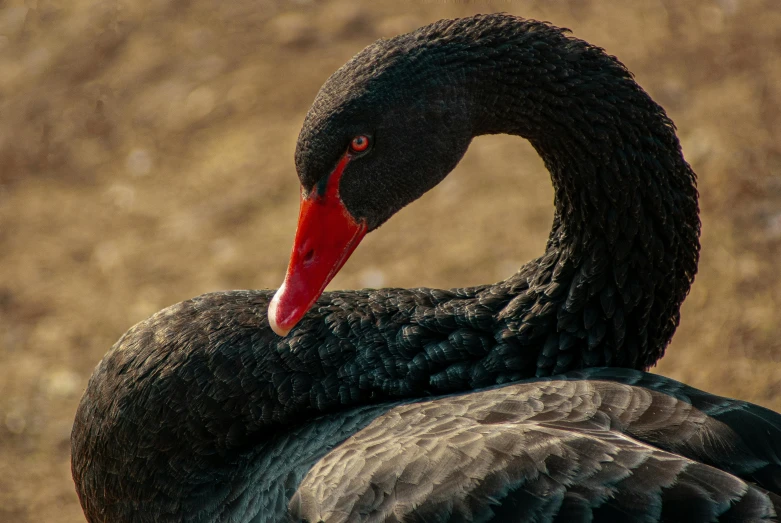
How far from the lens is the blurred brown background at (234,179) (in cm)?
468

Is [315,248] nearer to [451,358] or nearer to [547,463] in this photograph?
[451,358]

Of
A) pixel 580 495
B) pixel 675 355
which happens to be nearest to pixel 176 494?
pixel 580 495

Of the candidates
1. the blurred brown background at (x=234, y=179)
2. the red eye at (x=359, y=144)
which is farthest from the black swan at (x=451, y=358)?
the blurred brown background at (x=234, y=179)

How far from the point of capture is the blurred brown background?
15.4 ft

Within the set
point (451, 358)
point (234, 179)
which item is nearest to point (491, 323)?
point (451, 358)

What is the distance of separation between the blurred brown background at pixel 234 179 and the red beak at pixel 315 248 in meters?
2.33

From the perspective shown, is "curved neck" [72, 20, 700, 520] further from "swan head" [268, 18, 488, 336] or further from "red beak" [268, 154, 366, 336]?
"red beak" [268, 154, 366, 336]

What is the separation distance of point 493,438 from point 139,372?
1167mm

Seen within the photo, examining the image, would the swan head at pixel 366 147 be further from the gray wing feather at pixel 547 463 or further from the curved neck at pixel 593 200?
the gray wing feather at pixel 547 463

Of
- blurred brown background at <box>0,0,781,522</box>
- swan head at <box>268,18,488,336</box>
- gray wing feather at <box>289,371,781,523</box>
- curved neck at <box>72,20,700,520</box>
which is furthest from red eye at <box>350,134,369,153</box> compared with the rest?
blurred brown background at <box>0,0,781,522</box>

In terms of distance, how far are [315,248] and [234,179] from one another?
361 centimetres

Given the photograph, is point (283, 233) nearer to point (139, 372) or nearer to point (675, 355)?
point (675, 355)

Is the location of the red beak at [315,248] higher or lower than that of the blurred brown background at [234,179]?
lower

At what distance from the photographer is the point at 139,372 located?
283cm
